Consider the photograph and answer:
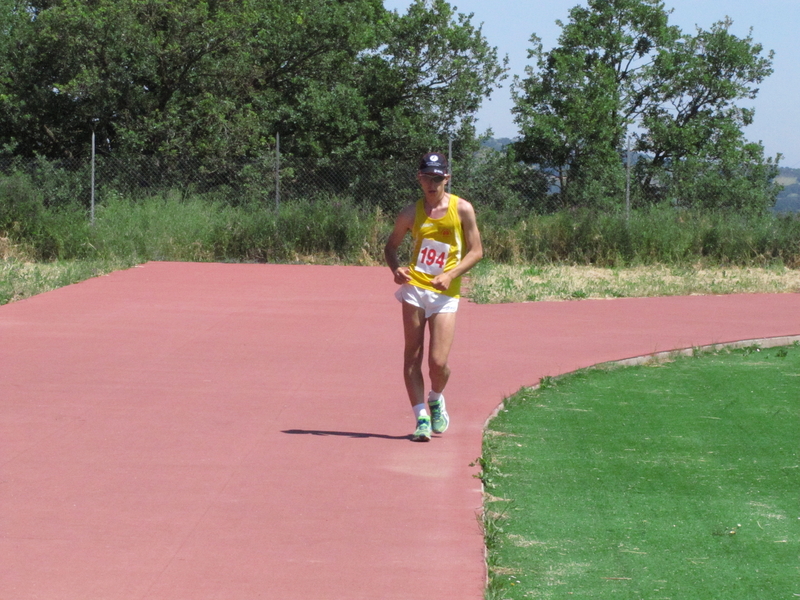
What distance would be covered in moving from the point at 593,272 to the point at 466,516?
13.6 meters

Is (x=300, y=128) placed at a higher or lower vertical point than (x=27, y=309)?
higher

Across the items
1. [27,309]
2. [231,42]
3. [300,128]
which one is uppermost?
[231,42]

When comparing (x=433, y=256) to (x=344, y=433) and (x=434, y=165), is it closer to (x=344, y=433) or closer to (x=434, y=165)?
(x=434, y=165)

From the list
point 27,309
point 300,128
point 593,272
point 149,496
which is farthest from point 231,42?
point 149,496

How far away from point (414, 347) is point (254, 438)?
1.18 m

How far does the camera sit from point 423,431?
658 centimetres

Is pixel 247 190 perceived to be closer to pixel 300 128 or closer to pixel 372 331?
pixel 300 128

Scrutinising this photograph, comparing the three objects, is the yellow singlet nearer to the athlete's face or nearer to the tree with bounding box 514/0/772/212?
the athlete's face

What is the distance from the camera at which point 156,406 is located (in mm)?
7566

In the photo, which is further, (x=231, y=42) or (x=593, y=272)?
(x=231, y=42)

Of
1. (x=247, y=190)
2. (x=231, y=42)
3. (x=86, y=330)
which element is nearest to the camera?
(x=86, y=330)

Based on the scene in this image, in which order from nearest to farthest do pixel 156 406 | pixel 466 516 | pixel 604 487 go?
pixel 466 516
pixel 604 487
pixel 156 406

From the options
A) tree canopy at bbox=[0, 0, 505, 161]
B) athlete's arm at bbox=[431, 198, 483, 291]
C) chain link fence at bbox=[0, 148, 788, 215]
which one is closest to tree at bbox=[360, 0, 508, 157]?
tree canopy at bbox=[0, 0, 505, 161]

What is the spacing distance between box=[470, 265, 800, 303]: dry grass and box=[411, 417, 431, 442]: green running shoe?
7.45 metres
